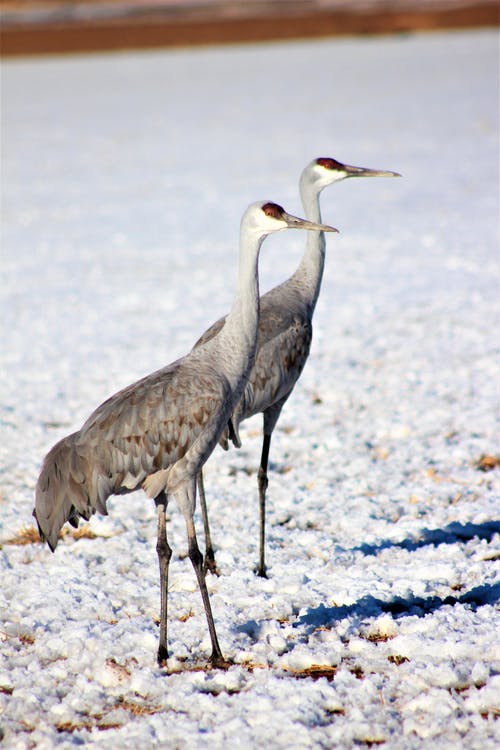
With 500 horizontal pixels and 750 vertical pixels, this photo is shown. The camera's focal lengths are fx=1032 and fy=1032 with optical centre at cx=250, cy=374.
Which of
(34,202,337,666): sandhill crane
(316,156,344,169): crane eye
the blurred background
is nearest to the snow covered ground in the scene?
(34,202,337,666): sandhill crane

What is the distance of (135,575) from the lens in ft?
15.5

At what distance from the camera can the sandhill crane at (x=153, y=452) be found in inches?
154

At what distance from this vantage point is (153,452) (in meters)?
3.91

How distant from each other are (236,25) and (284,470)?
40.1 m

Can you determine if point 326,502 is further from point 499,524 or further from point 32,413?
point 32,413

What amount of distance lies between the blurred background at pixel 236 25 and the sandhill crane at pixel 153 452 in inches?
1535

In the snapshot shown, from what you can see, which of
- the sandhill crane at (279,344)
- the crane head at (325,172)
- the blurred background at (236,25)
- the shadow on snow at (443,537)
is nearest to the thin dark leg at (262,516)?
the sandhill crane at (279,344)

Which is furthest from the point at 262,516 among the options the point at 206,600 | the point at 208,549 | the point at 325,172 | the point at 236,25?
the point at 236,25

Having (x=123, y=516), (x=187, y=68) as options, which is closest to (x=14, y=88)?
(x=187, y=68)

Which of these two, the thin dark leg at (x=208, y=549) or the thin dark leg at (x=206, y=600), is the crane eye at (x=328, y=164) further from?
the thin dark leg at (x=206, y=600)

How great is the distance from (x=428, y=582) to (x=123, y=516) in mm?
1721

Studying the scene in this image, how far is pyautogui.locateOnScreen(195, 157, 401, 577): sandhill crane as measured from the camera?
4.84 m

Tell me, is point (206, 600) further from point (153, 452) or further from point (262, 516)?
point (262, 516)

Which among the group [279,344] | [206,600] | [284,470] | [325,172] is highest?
[325,172]
